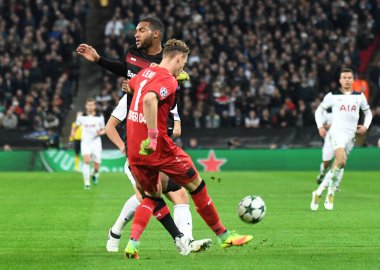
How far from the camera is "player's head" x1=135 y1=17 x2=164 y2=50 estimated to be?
10.7 m

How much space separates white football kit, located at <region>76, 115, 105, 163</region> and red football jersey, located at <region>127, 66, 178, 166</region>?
1612cm

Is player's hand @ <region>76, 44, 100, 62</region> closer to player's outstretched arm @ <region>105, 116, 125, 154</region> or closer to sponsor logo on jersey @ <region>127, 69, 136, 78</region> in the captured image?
sponsor logo on jersey @ <region>127, 69, 136, 78</region>

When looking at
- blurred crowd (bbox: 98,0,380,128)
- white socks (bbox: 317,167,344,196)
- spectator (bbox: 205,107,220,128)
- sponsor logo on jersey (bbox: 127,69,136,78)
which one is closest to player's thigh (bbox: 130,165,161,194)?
sponsor logo on jersey (bbox: 127,69,136,78)

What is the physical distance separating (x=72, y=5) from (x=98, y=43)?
340 cm

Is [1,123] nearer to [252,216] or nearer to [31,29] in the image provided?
Result: [31,29]

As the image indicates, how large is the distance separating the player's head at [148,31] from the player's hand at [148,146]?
157cm

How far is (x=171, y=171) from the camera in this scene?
998cm

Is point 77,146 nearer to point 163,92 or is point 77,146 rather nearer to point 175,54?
point 175,54

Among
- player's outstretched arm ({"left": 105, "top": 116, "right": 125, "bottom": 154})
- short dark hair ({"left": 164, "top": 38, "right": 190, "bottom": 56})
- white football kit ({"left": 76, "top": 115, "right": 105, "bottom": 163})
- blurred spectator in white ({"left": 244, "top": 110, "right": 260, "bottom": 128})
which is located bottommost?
blurred spectator in white ({"left": 244, "top": 110, "right": 260, "bottom": 128})

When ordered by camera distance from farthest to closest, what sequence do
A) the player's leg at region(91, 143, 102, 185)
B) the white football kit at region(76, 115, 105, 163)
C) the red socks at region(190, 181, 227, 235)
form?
the white football kit at region(76, 115, 105, 163)
the player's leg at region(91, 143, 102, 185)
the red socks at region(190, 181, 227, 235)

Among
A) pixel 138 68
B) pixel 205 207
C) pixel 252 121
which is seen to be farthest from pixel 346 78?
pixel 252 121

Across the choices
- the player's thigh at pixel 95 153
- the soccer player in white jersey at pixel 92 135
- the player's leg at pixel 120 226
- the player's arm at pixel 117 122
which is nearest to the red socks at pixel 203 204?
the player's leg at pixel 120 226

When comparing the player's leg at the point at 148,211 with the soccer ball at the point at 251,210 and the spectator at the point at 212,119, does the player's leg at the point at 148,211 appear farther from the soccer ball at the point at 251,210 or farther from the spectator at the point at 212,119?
the spectator at the point at 212,119

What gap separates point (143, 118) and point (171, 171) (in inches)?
23.8
